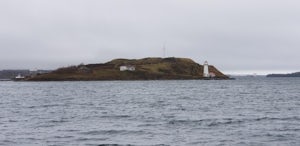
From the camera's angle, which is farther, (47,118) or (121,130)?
(47,118)

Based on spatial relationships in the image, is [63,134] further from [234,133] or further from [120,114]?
[120,114]

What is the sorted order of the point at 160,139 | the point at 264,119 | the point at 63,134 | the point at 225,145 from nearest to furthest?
the point at 225,145
the point at 160,139
the point at 63,134
the point at 264,119

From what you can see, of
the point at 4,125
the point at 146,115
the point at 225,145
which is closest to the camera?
the point at 225,145

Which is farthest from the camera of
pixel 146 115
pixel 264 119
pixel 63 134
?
pixel 146 115

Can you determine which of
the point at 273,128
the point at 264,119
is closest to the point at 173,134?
the point at 273,128

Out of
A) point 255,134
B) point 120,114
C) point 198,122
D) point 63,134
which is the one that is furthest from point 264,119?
point 63,134

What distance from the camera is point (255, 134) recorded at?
109 ft

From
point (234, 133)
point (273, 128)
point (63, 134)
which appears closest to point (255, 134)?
point (234, 133)

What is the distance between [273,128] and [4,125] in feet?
63.7

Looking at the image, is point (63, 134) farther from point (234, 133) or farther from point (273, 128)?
point (273, 128)

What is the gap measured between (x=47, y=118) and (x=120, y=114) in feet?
24.5

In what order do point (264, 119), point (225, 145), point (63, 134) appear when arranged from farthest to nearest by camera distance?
point (264, 119), point (63, 134), point (225, 145)

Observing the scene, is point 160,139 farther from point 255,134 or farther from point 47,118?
point 47,118

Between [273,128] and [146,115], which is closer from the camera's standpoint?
[273,128]
